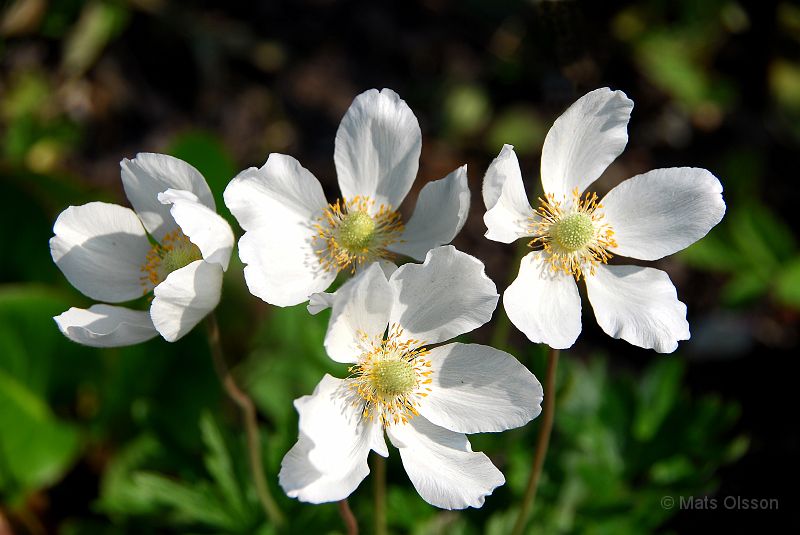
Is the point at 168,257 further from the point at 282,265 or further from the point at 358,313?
the point at 358,313

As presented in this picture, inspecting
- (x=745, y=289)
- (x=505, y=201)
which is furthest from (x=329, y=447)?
(x=745, y=289)

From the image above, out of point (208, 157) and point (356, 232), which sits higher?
point (208, 157)

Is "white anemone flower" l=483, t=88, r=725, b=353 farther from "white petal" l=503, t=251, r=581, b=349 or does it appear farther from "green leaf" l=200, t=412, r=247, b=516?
"green leaf" l=200, t=412, r=247, b=516

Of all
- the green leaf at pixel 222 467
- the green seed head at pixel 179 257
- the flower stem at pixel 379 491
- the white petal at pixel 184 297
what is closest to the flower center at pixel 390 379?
the flower stem at pixel 379 491

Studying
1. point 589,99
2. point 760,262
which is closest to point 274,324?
point 589,99

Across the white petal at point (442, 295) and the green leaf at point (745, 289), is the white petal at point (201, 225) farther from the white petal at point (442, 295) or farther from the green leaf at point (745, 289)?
the green leaf at point (745, 289)

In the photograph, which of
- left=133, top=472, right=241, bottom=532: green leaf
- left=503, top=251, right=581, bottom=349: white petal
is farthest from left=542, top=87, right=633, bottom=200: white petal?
left=133, top=472, right=241, bottom=532: green leaf
